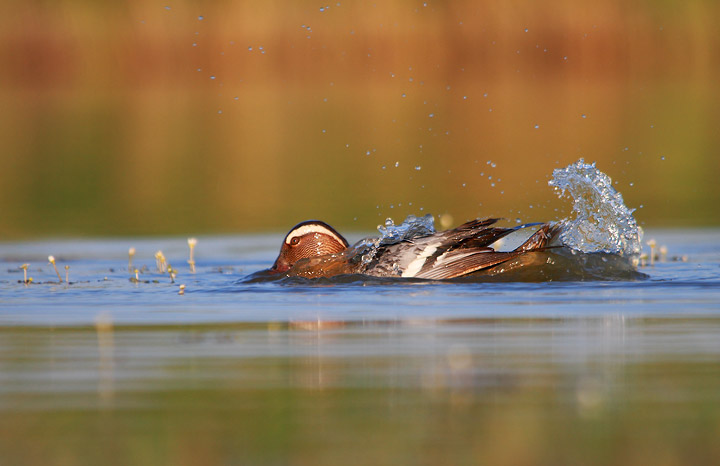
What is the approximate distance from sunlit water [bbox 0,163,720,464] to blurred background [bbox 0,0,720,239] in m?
4.89

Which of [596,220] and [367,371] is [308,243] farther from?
[367,371]

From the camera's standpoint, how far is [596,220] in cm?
1013

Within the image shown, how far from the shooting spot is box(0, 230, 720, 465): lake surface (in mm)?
4629

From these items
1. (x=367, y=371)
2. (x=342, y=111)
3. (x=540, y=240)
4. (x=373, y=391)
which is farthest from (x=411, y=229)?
(x=342, y=111)

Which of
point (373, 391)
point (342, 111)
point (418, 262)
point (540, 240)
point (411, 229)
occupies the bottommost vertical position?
point (373, 391)

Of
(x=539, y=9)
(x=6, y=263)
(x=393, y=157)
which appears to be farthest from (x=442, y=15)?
(x=6, y=263)

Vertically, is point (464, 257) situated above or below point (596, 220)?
Answer: below

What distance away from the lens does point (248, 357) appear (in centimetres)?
639

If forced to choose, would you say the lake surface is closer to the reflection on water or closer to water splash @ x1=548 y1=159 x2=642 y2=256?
the reflection on water

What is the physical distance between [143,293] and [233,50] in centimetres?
3971

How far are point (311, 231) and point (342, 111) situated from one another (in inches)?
949

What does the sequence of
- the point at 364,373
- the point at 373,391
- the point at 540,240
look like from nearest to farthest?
1. the point at 373,391
2. the point at 364,373
3. the point at 540,240

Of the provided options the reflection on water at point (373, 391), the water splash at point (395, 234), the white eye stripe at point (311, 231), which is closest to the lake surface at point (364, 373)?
the reflection on water at point (373, 391)

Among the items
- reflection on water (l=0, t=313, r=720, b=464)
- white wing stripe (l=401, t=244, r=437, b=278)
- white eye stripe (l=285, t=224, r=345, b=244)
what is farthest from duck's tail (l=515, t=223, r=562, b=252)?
reflection on water (l=0, t=313, r=720, b=464)
